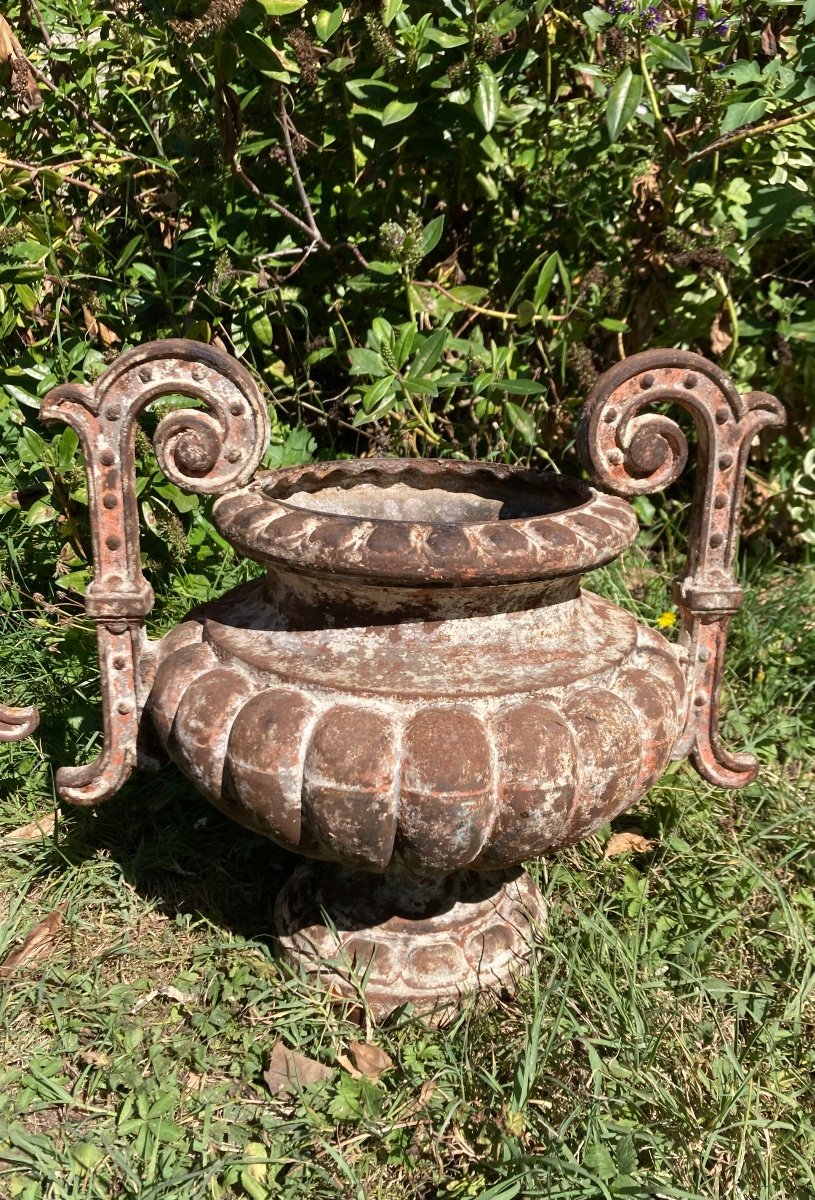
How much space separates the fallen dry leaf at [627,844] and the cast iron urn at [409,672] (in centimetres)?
32

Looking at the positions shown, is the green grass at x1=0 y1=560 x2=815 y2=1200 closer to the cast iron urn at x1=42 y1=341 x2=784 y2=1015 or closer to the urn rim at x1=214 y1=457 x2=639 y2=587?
the cast iron urn at x1=42 y1=341 x2=784 y2=1015

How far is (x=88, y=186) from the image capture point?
2.47m

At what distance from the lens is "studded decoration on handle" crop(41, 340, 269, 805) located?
160cm

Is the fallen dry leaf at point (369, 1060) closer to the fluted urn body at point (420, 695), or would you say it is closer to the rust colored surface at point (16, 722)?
the fluted urn body at point (420, 695)

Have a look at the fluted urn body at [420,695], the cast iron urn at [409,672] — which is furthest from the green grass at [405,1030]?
the fluted urn body at [420,695]

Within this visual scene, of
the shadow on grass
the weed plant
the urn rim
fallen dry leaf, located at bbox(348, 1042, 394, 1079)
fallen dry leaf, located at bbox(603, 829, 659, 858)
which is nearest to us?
the urn rim

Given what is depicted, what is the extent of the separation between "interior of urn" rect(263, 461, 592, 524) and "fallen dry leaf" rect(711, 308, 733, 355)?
1.42 m

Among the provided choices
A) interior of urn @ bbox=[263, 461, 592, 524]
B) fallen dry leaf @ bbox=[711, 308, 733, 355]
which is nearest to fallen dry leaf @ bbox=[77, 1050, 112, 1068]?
interior of urn @ bbox=[263, 461, 592, 524]

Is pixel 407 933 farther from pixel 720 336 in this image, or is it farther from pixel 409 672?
pixel 720 336

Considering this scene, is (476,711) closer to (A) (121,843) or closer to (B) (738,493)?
(B) (738,493)

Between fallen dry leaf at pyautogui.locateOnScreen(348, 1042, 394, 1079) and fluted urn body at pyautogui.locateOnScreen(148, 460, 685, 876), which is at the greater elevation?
fluted urn body at pyautogui.locateOnScreen(148, 460, 685, 876)

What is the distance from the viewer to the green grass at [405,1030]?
1455 millimetres

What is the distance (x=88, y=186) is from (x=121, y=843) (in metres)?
1.59

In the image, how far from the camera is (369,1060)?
1644mm
